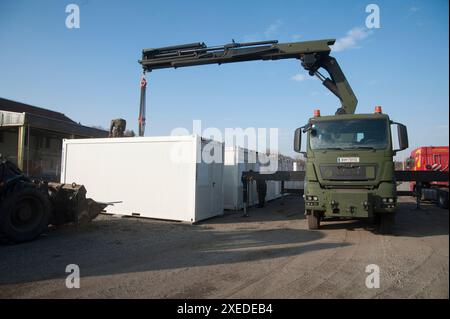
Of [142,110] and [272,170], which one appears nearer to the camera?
[142,110]

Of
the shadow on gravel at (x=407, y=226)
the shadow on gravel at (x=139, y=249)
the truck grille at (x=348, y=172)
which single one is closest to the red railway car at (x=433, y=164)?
the shadow on gravel at (x=407, y=226)

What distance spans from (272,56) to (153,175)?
542cm

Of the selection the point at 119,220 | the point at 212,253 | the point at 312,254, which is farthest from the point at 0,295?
the point at 119,220

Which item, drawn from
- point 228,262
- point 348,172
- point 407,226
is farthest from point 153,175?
point 407,226

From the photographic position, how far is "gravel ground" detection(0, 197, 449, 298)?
4.10 metres

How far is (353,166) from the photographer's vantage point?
7.53 meters

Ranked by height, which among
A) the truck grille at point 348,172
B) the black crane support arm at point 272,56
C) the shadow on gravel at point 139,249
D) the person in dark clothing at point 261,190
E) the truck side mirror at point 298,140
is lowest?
the shadow on gravel at point 139,249

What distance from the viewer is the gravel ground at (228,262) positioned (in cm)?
410

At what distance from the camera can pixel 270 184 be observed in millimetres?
17734

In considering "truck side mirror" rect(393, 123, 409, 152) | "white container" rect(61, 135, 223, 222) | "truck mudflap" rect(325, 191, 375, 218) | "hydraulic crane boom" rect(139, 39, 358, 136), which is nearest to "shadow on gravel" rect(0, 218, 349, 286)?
"truck mudflap" rect(325, 191, 375, 218)

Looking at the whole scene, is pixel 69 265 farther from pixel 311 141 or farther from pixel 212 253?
pixel 311 141

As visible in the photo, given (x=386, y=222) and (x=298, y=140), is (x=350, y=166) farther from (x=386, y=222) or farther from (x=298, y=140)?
(x=386, y=222)

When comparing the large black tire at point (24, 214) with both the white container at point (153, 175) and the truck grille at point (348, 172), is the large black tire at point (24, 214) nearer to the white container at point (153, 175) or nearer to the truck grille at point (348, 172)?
the white container at point (153, 175)
